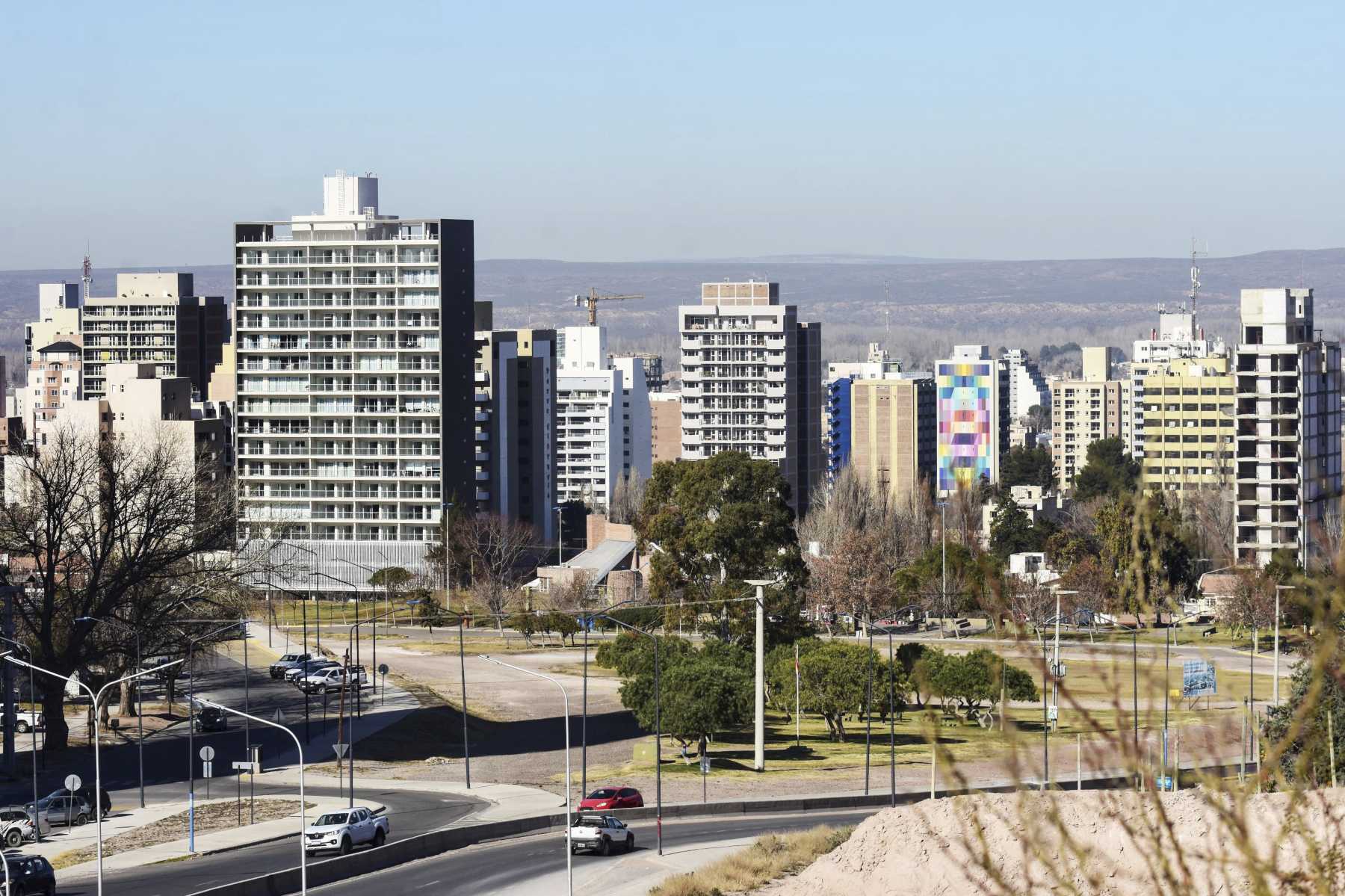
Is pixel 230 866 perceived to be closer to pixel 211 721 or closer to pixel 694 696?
pixel 694 696

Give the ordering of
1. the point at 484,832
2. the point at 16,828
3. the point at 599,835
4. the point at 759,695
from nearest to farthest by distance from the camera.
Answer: the point at 599,835 < the point at 484,832 < the point at 16,828 < the point at 759,695

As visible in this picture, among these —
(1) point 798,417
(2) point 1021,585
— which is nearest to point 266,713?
(2) point 1021,585

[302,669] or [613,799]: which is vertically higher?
[613,799]

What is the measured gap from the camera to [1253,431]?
4491 inches

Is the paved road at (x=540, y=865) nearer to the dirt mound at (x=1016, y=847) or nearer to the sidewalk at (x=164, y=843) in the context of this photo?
the dirt mound at (x=1016, y=847)

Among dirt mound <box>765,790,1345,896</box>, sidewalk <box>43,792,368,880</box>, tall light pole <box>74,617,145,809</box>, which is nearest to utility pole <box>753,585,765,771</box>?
sidewalk <box>43,792,368,880</box>

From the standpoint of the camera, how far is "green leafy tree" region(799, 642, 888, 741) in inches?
2729

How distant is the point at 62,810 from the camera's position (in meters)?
53.2

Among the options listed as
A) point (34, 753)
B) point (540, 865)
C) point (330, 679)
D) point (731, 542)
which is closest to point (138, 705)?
point (34, 753)

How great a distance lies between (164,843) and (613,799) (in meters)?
12.2

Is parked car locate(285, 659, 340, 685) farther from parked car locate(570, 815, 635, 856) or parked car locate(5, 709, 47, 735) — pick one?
parked car locate(570, 815, 635, 856)

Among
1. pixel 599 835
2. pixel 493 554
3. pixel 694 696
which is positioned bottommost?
pixel 599 835

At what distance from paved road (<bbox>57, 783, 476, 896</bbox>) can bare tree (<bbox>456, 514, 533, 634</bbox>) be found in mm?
58017

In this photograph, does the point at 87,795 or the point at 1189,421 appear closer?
the point at 87,795
